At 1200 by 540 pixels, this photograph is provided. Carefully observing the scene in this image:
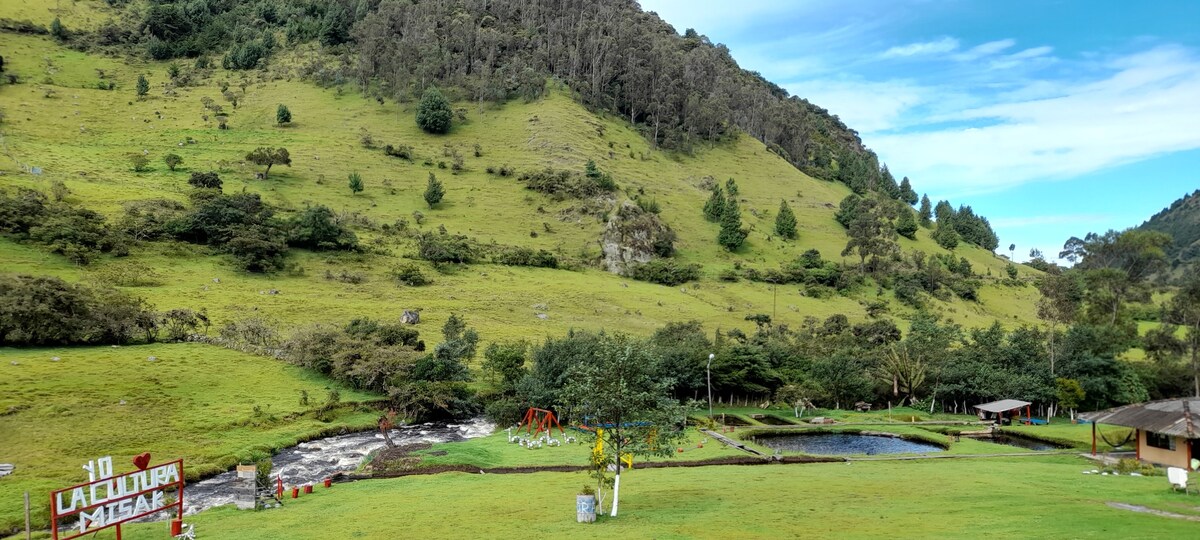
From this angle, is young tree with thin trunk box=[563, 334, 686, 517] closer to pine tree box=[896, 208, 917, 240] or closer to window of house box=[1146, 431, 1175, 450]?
window of house box=[1146, 431, 1175, 450]

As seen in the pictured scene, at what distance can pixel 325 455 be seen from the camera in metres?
37.4

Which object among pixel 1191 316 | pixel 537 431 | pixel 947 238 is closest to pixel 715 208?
pixel 947 238

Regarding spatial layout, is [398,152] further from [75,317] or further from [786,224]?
[75,317]

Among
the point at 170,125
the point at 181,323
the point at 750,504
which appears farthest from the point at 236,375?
the point at 170,125

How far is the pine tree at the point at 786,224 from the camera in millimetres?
109812

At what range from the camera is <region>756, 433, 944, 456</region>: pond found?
134 feet

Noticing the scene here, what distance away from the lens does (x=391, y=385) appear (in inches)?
1923

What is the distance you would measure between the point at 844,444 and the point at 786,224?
7043 centimetres

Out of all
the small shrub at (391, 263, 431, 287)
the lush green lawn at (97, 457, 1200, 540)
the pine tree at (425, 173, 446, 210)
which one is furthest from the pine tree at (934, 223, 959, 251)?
the lush green lawn at (97, 457, 1200, 540)

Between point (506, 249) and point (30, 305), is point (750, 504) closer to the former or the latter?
point (30, 305)

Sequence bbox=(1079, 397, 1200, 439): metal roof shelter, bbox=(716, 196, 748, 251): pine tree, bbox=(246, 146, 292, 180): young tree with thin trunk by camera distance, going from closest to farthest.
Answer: bbox=(1079, 397, 1200, 439): metal roof shelter → bbox=(246, 146, 292, 180): young tree with thin trunk → bbox=(716, 196, 748, 251): pine tree

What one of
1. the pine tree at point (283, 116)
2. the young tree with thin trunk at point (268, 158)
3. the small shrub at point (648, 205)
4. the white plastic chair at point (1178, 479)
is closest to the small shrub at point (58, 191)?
the young tree with thin trunk at point (268, 158)

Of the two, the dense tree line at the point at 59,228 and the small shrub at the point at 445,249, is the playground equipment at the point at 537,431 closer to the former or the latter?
the small shrub at the point at 445,249

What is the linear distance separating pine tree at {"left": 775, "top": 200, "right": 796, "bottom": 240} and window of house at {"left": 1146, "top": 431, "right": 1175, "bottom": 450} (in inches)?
3053
